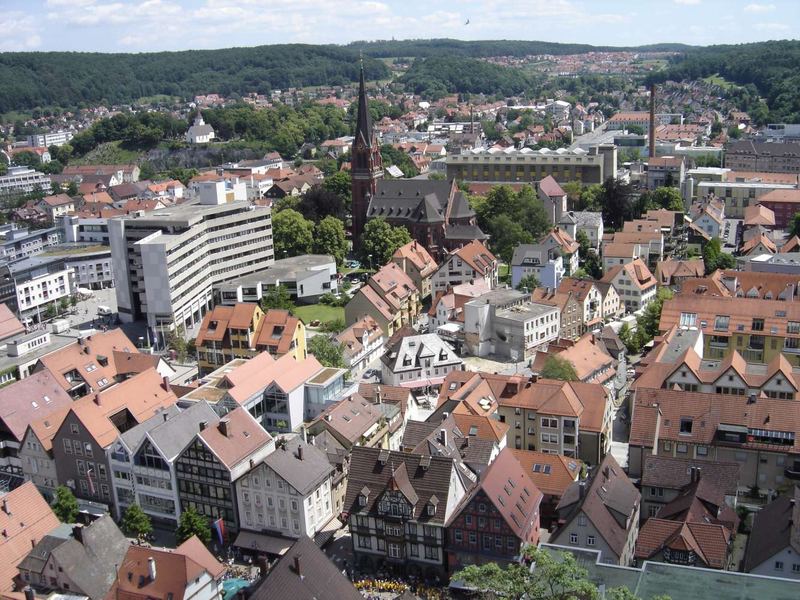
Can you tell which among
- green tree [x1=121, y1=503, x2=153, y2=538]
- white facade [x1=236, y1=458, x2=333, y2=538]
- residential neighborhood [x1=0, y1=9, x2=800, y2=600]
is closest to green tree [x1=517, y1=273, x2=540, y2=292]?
residential neighborhood [x1=0, y1=9, x2=800, y2=600]

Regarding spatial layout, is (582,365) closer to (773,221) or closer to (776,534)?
(776,534)

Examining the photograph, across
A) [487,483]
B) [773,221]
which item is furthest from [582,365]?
[773,221]

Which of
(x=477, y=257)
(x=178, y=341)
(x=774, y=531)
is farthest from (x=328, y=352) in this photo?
(x=774, y=531)

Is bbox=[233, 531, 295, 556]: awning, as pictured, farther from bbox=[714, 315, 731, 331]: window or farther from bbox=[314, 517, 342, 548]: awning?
bbox=[714, 315, 731, 331]: window

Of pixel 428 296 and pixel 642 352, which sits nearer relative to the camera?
pixel 642 352

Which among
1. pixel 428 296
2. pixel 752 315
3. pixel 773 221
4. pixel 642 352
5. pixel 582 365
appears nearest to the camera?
pixel 582 365

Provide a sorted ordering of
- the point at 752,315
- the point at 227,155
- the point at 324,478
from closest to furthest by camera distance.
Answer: the point at 324,478
the point at 752,315
the point at 227,155

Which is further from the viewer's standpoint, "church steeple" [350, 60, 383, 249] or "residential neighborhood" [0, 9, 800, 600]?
"church steeple" [350, 60, 383, 249]
